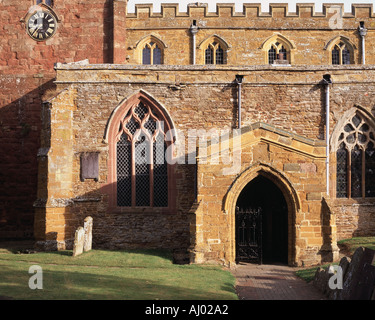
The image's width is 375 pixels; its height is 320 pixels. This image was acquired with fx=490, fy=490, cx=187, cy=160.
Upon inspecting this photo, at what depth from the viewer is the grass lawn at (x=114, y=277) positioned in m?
10.8

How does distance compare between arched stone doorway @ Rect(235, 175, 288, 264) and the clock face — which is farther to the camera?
the clock face

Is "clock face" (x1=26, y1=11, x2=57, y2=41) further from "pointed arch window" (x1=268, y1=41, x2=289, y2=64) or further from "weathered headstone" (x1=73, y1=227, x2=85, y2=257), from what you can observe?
"pointed arch window" (x1=268, y1=41, x2=289, y2=64)

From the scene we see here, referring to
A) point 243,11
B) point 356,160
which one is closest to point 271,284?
point 356,160

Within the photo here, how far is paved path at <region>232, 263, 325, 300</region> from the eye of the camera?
12.2 metres

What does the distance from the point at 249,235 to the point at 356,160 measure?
20.2ft

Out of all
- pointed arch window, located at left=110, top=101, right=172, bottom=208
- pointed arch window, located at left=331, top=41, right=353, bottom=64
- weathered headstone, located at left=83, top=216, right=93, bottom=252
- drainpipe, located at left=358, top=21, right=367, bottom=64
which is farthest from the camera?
pointed arch window, located at left=331, top=41, right=353, bottom=64

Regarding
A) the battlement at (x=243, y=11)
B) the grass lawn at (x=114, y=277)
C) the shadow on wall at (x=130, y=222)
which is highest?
the battlement at (x=243, y=11)

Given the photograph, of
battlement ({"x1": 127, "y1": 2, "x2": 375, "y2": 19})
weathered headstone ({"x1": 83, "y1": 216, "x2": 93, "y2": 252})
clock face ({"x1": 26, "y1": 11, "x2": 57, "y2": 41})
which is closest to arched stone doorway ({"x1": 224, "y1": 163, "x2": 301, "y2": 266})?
weathered headstone ({"x1": 83, "y1": 216, "x2": 93, "y2": 252})

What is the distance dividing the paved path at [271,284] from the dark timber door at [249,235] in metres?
0.38

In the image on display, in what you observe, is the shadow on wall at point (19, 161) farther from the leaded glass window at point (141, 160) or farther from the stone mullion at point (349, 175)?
the stone mullion at point (349, 175)

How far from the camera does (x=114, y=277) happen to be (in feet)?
42.9

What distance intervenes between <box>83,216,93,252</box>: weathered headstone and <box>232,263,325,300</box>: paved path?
18.4ft

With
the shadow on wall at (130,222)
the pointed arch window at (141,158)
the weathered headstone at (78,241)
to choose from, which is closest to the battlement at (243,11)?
the pointed arch window at (141,158)

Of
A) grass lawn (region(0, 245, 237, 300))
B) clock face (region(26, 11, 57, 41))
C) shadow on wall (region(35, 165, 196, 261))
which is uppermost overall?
clock face (region(26, 11, 57, 41))
